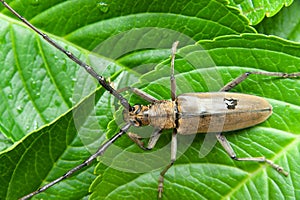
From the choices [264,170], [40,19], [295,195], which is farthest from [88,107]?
[295,195]

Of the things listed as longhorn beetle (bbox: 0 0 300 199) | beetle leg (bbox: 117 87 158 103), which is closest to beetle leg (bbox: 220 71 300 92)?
longhorn beetle (bbox: 0 0 300 199)

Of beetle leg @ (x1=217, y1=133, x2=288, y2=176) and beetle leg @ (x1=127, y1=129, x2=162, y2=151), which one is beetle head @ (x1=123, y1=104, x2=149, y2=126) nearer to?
beetle leg @ (x1=127, y1=129, x2=162, y2=151)

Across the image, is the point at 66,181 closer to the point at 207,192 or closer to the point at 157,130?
the point at 157,130

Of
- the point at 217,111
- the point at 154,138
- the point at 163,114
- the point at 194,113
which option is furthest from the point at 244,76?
the point at 154,138

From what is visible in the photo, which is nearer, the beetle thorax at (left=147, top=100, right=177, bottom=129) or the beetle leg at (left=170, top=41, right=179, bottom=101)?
the beetle leg at (left=170, top=41, right=179, bottom=101)

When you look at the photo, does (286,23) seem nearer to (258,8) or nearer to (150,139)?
(258,8)
